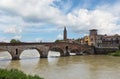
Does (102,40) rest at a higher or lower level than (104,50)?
higher

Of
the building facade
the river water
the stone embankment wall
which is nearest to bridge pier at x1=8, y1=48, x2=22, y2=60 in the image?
the river water

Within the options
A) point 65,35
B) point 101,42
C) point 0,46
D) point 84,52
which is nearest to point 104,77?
point 0,46

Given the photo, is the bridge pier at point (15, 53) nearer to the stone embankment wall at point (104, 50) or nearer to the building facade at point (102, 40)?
the stone embankment wall at point (104, 50)

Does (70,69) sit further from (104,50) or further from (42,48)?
(104,50)

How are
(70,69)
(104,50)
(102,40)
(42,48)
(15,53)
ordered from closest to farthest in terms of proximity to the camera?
(70,69) → (15,53) → (42,48) → (104,50) → (102,40)

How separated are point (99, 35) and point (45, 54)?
4479cm

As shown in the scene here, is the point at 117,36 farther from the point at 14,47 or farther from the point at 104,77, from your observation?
the point at 104,77


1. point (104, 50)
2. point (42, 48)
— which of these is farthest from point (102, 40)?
point (42, 48)

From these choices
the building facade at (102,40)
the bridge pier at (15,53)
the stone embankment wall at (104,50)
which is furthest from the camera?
the building facade at (102,40)

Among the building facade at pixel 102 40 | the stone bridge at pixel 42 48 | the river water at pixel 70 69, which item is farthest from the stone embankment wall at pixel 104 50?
the river water at pixel 70 69

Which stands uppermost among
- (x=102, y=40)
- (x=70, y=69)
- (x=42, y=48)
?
(x=102, y=40)

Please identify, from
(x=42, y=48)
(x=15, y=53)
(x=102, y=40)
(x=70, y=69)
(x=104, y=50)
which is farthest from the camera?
(x=102, y=40)

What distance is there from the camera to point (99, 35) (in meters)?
96.2

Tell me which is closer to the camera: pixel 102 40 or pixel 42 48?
pixel 42 48
